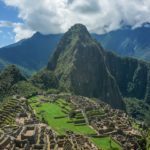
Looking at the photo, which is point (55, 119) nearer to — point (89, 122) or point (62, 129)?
point (89, 122)

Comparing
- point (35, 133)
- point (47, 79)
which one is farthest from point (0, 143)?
point (47, 79)

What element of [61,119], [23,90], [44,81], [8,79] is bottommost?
[61,119]

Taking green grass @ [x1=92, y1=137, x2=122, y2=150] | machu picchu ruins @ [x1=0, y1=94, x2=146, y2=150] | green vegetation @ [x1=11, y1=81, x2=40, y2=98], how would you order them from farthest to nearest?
green vegetation @ [x1=11, y1=81, x2=40, y2=98] < green grass @ [x1=92, y1=137, x2=122, y2=150] < machu picchu ruins @ [x1=0, y1=94, x2=146, y2=150]

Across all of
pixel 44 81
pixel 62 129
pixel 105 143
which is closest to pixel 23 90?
pixel 44 81

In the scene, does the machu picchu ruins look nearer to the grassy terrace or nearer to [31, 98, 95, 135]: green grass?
the grassy terrace

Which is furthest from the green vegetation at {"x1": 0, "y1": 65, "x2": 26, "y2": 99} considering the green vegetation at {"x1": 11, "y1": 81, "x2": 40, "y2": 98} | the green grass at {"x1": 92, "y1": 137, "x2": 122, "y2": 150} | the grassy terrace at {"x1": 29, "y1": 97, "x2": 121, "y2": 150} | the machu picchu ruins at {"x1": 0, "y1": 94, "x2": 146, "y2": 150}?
the green grass at {"x1": 92, "y1": 137, "x2": 122, "y2": 150}

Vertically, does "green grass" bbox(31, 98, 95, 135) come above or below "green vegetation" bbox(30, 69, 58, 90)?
below

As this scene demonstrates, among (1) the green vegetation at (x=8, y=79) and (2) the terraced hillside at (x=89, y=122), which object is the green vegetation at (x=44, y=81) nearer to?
(1) the green vegetation at (x=8, y=79)

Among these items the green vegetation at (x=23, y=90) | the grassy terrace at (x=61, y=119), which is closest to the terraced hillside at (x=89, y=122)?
the grassy terrace at (x=61, y=119)

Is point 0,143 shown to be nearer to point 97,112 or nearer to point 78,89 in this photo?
point 97,112
